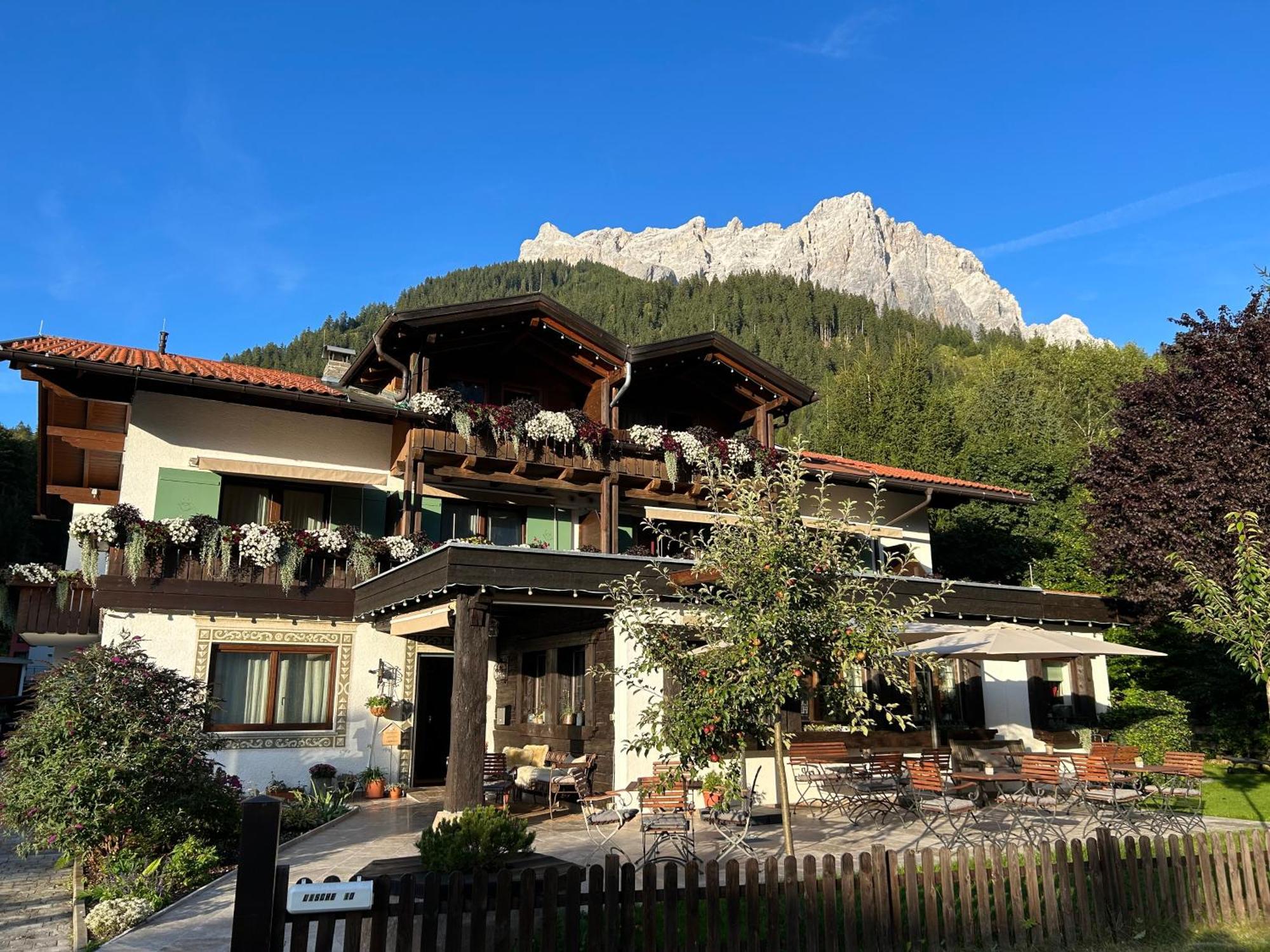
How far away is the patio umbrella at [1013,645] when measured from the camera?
493 inches

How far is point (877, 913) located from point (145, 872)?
6.46m

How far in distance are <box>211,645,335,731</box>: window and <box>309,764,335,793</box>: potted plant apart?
0.71 m

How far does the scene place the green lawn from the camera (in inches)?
498

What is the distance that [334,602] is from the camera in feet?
51.9

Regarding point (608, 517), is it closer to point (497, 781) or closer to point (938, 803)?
point (497, 781)

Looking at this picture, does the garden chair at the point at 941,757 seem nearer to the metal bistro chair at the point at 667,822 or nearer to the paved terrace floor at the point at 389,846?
the paved terrace floor at the point at 389,846

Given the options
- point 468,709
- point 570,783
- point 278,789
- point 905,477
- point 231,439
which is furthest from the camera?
point 905,477

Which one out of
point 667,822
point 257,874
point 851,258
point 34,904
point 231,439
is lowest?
point 34,904

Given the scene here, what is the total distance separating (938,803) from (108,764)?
8852mm

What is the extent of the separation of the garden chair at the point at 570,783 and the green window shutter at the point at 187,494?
7.29m

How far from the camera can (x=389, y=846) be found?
10.6 metres

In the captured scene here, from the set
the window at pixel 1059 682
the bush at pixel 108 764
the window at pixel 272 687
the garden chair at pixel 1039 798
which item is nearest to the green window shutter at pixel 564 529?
the window at pixel 272 687

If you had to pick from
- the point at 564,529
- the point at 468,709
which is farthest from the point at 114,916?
the point at 564,529

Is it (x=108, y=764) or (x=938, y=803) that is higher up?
(x=108, y=764)
